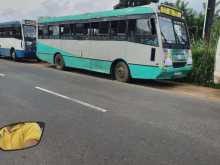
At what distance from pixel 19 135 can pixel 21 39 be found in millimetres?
15654

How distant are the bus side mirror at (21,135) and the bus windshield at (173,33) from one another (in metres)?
6.22

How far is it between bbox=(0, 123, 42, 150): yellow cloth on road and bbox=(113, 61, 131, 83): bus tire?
6281 mm

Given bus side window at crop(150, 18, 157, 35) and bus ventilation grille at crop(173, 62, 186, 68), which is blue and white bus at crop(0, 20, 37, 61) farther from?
bus ventilation grille at crop(173, 62, 186, 68)

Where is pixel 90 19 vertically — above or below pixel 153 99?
above

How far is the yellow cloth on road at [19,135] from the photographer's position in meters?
4.60

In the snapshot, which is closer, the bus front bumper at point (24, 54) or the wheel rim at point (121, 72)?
the wheel rim at point (121, 72)

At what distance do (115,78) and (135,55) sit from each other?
1580 millimetres

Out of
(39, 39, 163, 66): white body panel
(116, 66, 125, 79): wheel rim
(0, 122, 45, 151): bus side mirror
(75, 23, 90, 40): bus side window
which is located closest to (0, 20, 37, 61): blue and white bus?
(39, 39, 163, 66): white body panel

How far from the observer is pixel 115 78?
12141 millimetres

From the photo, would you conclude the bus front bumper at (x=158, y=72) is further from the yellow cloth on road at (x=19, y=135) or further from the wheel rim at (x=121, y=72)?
the yellow cloth on road at (x=19, y=135)

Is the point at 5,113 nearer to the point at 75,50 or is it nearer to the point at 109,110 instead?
the point at 109,110

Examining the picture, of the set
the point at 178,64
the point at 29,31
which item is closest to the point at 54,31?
the point at 29,31

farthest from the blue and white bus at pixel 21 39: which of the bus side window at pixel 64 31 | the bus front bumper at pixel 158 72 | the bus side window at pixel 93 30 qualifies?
the bus front bumper at pixel 158 72

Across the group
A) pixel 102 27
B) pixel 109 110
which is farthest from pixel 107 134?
pixel 102 27
